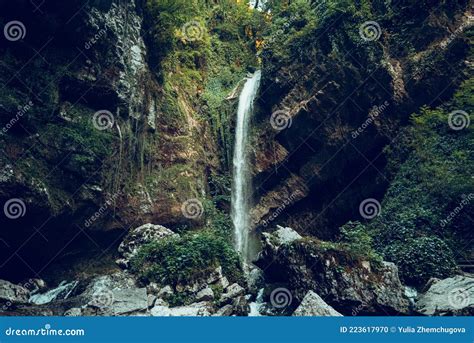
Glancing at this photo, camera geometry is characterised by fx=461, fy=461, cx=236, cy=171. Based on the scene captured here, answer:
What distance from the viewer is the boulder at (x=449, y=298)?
1012cm

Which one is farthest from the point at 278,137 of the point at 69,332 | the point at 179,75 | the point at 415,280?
the point at 69,332

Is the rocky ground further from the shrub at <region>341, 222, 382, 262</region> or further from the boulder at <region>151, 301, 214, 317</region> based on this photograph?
the shrub at <region>341, 222, 382, 262</region>

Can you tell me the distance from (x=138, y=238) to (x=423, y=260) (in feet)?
27.9

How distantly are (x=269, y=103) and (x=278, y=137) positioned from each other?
5.08ft

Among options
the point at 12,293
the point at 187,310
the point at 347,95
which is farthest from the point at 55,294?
the point at 347,95

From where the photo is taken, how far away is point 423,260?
1295 centimetres

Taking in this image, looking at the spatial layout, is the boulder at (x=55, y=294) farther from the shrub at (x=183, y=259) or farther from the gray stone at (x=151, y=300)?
the gray stone at (x=151, y=300)

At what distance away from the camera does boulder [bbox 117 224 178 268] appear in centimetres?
1427

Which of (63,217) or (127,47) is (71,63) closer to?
(127,47)

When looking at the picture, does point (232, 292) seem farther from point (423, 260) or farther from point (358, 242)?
point (423, 260)

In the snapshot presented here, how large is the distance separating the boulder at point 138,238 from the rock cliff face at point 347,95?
477 cm

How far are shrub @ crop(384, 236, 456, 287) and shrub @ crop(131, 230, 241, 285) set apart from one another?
4.69 metres

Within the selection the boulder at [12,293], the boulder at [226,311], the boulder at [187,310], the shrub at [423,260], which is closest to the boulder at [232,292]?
the boulder at [226,311]

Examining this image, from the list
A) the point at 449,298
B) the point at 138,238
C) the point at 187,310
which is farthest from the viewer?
the point at 138,238
